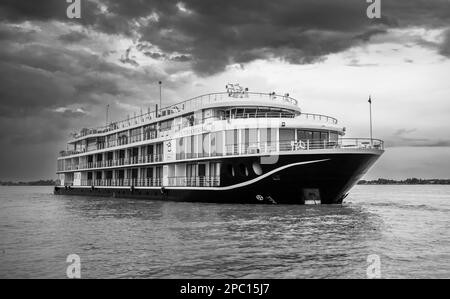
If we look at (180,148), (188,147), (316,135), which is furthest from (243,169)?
(180,148)

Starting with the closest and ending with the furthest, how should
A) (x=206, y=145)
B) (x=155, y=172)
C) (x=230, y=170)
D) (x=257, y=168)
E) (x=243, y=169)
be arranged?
(x=257, y=168), (x=243, y=169), (x=230, y=170), (x=206, y=145), (x=155, y=172)

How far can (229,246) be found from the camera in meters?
15.1

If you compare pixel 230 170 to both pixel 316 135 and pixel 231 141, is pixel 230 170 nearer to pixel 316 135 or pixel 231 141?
pixel 231 141

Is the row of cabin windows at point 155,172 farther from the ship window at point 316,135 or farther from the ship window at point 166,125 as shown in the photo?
the ship window at point 316,135

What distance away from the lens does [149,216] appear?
25812 mm

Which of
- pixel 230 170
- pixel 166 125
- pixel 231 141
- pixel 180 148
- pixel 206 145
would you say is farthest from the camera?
pixel 166 125

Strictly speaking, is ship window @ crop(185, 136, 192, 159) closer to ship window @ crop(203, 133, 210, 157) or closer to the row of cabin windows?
the row of cabin windows

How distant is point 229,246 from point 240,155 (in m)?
15.8

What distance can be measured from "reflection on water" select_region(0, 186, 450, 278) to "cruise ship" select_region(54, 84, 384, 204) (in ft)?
14.4

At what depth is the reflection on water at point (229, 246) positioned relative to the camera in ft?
39.3

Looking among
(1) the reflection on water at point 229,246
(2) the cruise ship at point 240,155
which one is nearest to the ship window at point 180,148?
(2) the cruise ship at point 240,155

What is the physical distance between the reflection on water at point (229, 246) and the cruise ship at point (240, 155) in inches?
173

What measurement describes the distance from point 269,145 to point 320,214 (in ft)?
24.9
